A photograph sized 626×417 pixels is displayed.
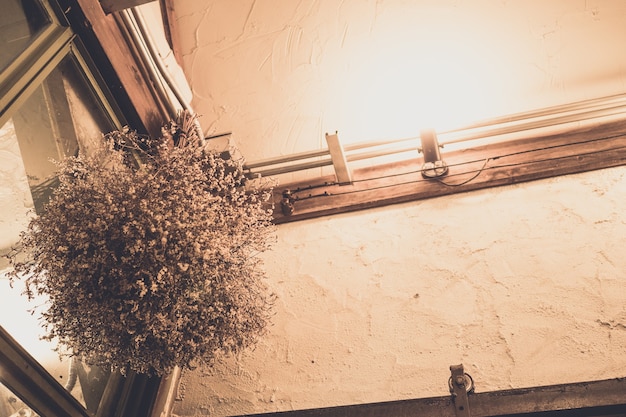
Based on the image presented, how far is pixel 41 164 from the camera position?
2.05m

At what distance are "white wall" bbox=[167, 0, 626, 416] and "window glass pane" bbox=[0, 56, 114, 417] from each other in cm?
48

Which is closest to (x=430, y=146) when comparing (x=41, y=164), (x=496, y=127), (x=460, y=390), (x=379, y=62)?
(x=496, y=127)

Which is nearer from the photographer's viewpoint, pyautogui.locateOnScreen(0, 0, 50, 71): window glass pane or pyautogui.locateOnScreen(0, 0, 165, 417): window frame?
pyautogui.locateOnScreen(0, 0, 165, 417): window frame

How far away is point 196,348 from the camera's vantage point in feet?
5.90

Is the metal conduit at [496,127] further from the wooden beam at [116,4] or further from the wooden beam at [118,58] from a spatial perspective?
the wooden beam at [116,4]

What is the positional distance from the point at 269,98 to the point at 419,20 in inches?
33.7

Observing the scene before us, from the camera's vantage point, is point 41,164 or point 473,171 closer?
point 41,164

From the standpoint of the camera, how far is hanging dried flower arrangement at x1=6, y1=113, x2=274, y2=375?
1699 millimetres

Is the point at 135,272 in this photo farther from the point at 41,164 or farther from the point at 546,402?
the point at 546,402

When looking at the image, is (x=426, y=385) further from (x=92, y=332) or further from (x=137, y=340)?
(x=92, y=332)

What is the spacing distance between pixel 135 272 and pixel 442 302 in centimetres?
114

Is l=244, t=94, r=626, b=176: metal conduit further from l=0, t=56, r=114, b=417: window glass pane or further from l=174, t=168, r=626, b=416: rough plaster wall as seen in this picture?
l=0, t=56, r=114, b=417: window glass pane

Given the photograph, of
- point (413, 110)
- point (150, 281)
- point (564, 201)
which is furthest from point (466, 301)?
point (150, 281)

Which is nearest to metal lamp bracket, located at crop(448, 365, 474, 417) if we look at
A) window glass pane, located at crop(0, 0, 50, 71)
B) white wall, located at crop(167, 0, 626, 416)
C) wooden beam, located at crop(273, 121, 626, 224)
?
white wall, located at crop(167, 0, 626, 416)
